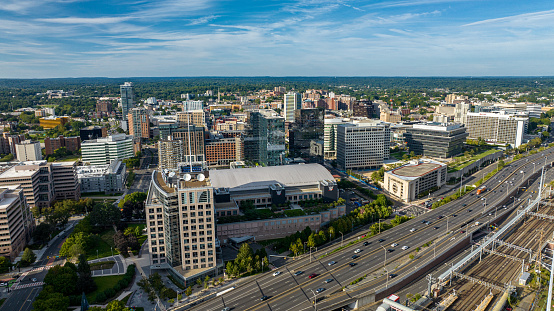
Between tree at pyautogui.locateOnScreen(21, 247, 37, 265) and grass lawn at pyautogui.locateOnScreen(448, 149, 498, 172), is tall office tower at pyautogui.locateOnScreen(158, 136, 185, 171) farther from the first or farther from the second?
grass lawn at pyautogui.locateOnScreen(448, 149, 498, 172)

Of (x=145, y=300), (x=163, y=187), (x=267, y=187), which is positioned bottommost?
(x=145, y=300)

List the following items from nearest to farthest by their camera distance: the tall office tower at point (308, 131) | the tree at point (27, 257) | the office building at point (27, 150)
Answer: the tree at point (27, 257), the office building at point (27, 150), the tall office tower at point (308, 131)

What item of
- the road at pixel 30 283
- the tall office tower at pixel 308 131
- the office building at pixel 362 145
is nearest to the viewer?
the road at pixel 30 283

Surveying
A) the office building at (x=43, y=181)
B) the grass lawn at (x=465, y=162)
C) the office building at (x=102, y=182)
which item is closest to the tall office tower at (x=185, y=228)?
the office building at (x=43, y=181)

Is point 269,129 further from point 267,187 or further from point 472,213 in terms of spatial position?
point 472,213

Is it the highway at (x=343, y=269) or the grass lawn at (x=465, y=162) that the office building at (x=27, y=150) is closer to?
the highway at (x=343, y=269)

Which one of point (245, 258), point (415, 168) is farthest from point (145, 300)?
point (415, 168)

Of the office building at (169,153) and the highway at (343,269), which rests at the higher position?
the office building at (169,153)
